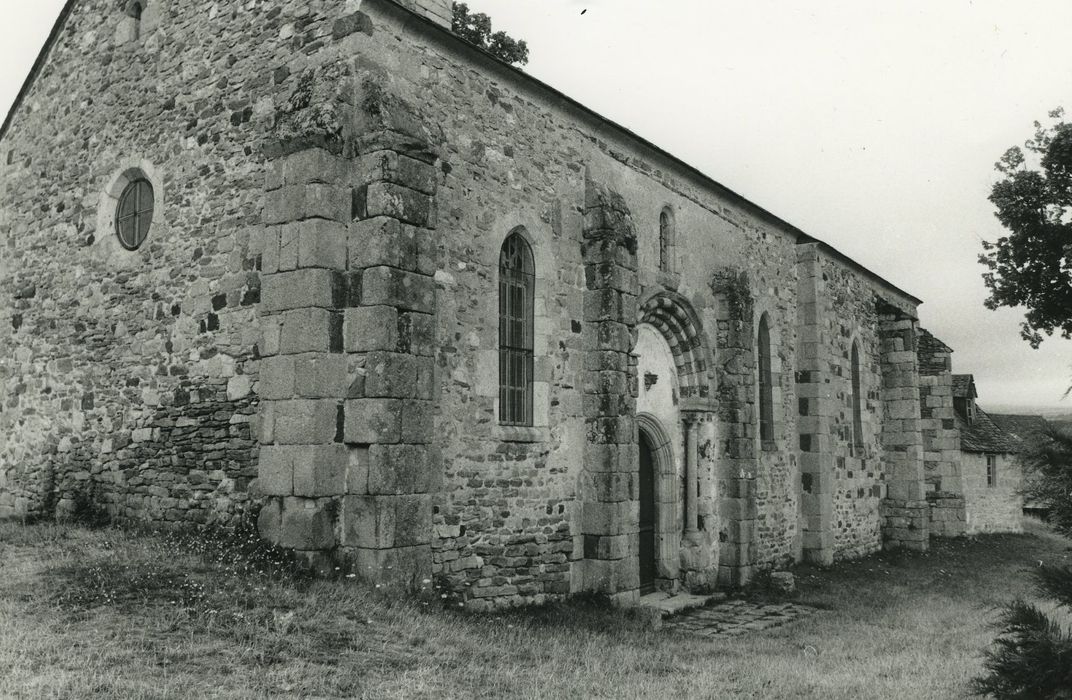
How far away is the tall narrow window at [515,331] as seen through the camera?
1070cm

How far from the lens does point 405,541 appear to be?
27.9 feet

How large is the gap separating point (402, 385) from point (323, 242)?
1612mm

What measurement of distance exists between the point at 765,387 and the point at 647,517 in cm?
464

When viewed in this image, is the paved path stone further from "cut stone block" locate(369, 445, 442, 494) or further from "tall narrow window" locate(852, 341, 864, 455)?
"tall narrow window" locate(852, 341, 864, 455)

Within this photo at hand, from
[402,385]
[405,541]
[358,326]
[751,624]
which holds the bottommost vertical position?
[751,624]

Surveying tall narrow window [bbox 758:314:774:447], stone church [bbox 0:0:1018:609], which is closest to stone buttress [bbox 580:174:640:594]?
stone church [bbox 0:0:1018:609]

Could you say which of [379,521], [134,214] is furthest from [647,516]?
[134,214]

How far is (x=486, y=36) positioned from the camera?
21.6 m

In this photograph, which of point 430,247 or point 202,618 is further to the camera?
point 430,247

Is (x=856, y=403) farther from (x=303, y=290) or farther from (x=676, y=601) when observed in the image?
(x=303, y=290)

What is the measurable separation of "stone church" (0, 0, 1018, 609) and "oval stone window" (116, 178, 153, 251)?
0.20 ft

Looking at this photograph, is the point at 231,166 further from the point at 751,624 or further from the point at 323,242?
the point at 751,624

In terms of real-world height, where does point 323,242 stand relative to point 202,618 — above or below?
above

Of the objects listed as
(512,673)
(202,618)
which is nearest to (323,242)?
(202,618)
